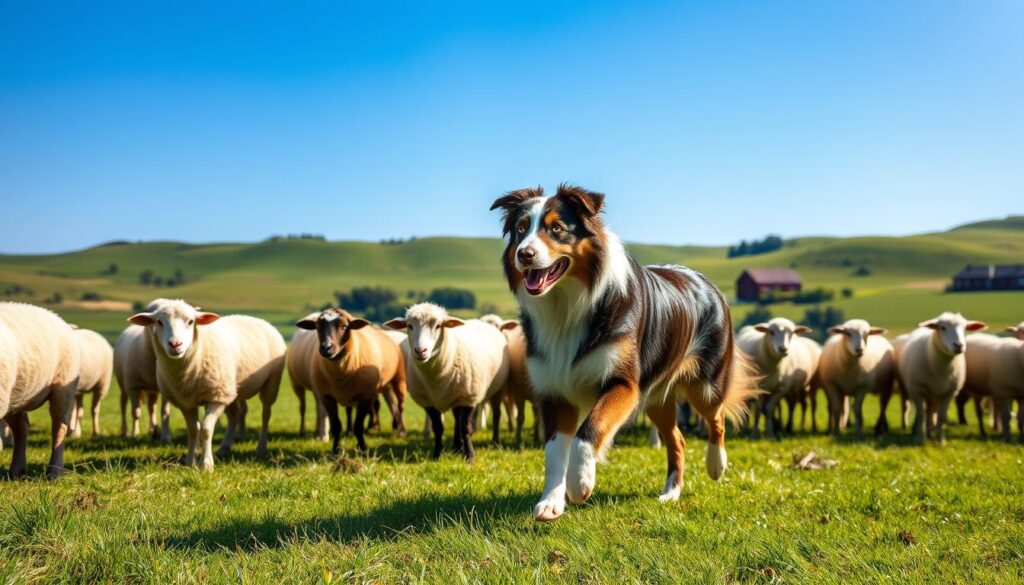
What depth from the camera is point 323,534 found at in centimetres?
536

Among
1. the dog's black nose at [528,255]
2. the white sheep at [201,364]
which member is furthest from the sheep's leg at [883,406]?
the dog's black nose at [528,255]

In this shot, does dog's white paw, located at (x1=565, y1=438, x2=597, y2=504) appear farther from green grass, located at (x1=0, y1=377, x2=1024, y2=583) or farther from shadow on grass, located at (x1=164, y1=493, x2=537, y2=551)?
shadow on grass, located at (x1=164, y1=493, x2=537, y2=551)

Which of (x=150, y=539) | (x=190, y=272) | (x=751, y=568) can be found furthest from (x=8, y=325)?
(x=190, y=272)

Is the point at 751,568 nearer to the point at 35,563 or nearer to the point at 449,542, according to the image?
the point at 449,542

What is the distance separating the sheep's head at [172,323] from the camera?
892 centimetres

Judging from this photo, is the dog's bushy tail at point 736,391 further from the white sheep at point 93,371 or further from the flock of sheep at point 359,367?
the white sheep at point 93,371

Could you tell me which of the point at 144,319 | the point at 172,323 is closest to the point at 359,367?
the point at 172,323

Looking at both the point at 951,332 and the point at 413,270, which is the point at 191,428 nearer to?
the point at 951,332

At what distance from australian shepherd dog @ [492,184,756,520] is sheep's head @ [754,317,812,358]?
804 cm

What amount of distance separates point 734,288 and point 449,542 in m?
117

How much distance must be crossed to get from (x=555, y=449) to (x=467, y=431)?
5.14 m

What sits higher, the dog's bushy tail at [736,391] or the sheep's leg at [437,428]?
the dog's bushy tail at [736,391]

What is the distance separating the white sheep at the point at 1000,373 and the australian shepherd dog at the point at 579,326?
10632 mm

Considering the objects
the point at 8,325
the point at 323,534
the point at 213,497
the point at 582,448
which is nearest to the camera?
the point at 582,448
